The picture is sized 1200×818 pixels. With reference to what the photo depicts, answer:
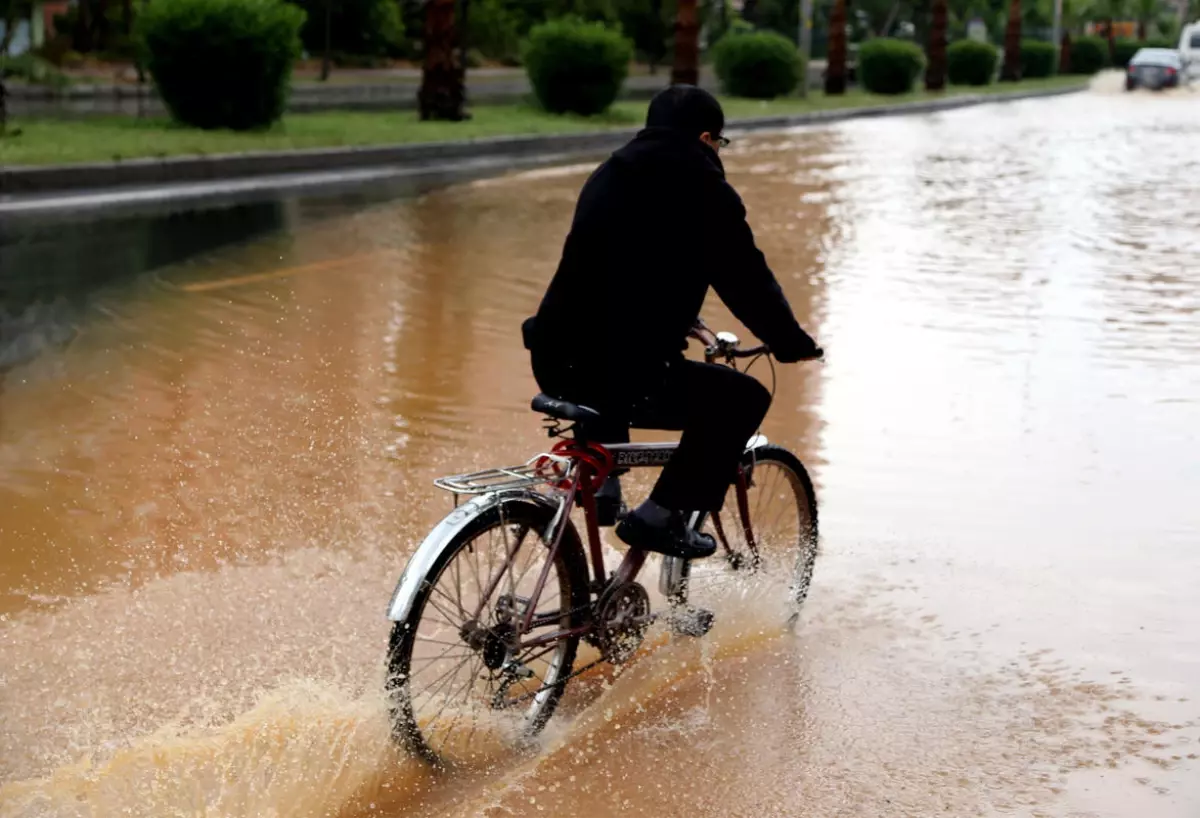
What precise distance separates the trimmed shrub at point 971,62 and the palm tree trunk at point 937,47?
23.6 feet

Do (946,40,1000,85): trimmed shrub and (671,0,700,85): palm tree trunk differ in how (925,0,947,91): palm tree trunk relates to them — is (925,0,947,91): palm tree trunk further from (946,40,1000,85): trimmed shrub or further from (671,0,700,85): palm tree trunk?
(671,0,700,85): palm tree trunk

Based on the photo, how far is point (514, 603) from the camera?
4516 millimetres

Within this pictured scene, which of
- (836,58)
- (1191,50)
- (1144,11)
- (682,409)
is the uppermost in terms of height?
(1144,11)

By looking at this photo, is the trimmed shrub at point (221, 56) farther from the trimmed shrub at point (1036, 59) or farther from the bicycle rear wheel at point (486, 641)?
the trimmed shrub at point (1036, 59)

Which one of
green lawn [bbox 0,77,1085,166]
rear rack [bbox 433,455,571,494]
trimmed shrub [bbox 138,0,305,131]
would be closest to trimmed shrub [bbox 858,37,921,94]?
green lawn [bbox 0,77,1085,166]

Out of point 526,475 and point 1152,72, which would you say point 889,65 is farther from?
point 526,475

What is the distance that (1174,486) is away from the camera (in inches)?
293

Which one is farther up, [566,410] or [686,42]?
[686,42]

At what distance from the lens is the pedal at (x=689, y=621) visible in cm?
516

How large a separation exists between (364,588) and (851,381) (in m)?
4.20

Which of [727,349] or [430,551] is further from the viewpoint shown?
[727,349]

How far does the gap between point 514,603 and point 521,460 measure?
2.99m

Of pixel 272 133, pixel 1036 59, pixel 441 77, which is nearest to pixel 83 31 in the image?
pixel 441 77

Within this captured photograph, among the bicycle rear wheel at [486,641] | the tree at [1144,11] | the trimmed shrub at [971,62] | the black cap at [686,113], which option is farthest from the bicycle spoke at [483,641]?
the tree at [1144,11]
